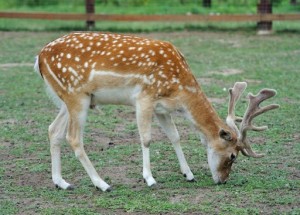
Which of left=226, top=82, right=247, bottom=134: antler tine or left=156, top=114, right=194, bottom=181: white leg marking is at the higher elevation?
left=226, top=82, right=247, bottom=134: antler tine

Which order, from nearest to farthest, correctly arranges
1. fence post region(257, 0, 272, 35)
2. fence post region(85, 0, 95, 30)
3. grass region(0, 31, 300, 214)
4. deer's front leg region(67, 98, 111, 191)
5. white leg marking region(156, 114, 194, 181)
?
grass region(0, 31, 300, 214)
deer's front leg region(67, 98, 111, 191)
white leg marking region(156, 114, 194, 181)
fence post region(257, 0, 272, 35)
fence post region(85, 0, 95, 30)

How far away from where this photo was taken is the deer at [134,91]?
6.36 meters

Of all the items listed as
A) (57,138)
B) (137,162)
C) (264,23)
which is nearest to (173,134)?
(137,162)

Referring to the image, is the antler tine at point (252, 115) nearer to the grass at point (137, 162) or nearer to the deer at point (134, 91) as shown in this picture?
the deer at point (134, 91)

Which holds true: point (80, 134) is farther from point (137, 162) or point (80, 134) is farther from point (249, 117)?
point (249, 117)

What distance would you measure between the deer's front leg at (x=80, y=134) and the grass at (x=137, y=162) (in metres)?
0.11

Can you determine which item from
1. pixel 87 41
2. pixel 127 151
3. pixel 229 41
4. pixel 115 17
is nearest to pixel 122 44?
pixel 87 41

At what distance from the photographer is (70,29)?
1653 centimetres

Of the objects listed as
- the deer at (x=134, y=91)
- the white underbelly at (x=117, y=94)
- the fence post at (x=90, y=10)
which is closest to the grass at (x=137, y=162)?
the deer at (x=134, y=91)

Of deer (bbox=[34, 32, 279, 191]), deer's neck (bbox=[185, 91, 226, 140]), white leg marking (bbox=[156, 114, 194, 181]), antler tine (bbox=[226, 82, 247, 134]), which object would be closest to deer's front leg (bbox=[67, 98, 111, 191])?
deer (bbox=[34, 32, 279, 191])

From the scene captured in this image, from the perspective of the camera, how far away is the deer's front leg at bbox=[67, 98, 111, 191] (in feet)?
20.7

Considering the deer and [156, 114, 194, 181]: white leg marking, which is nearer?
the deer

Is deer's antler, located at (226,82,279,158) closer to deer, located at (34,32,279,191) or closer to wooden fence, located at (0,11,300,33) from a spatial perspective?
deer, located at (34,32,279,191)

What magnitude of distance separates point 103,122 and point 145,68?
2.60 m
